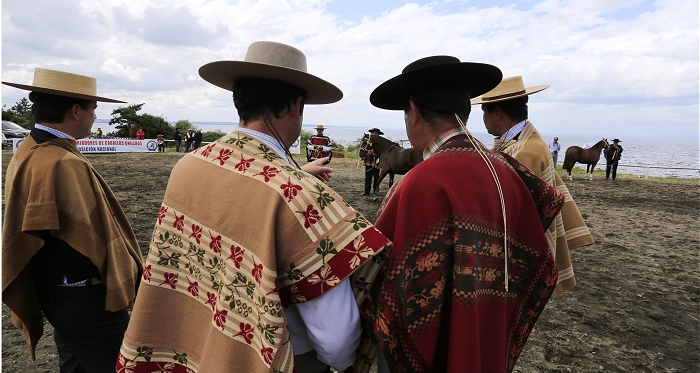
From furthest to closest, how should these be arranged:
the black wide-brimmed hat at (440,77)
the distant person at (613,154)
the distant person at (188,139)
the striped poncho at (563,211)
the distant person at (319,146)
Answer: the distant person at (188,139) → the distant person at (613,154) → the distant person at (319,146) → the striped poncho at (563,211) → the black wide-brimmed hat at (440,77)

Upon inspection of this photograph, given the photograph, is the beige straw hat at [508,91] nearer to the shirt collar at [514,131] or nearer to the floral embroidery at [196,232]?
the shirt collar at [514,131]

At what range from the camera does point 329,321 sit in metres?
1.41

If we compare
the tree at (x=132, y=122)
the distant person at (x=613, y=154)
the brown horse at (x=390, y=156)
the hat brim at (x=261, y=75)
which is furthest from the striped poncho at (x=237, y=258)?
the tree at (x=132, y=122)

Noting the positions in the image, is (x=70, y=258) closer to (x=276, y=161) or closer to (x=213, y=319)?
(x=213, y=319)

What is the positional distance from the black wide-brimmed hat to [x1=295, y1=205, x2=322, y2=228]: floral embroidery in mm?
782

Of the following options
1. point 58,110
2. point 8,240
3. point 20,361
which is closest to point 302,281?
point 8,240

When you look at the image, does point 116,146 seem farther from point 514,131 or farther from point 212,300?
point 212,300

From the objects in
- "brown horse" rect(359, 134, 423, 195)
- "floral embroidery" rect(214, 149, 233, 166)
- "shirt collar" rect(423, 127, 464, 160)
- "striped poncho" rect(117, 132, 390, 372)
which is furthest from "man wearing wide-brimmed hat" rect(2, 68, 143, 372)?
"brown horse" rect(359, 134, 423, 195)

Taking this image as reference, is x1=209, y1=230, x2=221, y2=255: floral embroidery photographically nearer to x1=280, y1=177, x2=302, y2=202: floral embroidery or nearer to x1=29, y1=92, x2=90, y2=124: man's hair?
x1=280, y1=177, x2=302, y2=202: floral embroidery

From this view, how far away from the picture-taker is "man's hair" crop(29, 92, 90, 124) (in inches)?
93.1

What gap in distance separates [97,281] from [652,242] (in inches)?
364

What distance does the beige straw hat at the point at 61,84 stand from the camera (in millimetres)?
2336

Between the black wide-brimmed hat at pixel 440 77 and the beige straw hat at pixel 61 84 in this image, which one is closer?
the black wide-brimmed hat at pixel 440 77

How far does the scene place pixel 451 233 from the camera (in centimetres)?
153
